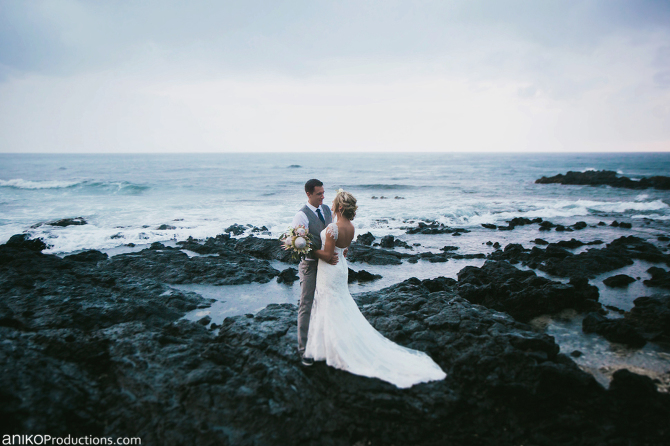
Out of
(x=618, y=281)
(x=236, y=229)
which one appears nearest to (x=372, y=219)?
(x=236, y=229)

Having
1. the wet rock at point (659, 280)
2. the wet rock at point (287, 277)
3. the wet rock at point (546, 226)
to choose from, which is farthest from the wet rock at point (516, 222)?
the wet rock at point (287, 277)

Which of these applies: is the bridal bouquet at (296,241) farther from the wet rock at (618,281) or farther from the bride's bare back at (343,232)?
the wet rock at (618,281)

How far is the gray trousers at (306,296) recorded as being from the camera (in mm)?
5414

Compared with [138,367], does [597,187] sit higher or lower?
higher

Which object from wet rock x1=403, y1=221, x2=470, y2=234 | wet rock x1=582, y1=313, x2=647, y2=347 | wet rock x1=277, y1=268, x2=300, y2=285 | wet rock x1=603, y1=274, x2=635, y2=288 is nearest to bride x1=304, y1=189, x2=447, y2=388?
wet rock x1=582, y1=313, x2=647, y2=347

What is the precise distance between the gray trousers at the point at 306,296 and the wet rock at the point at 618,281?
8598mm

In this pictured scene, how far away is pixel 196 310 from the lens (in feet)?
26.9

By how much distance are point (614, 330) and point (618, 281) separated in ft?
13.7

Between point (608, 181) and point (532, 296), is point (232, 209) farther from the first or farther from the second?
point (608, 181)

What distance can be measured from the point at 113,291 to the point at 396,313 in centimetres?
660

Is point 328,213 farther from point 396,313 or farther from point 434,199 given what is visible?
point 434,199

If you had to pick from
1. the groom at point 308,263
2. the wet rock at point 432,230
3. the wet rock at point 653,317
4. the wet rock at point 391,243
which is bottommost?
the wet rock at point 391,243

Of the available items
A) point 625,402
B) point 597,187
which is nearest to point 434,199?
point 597,187

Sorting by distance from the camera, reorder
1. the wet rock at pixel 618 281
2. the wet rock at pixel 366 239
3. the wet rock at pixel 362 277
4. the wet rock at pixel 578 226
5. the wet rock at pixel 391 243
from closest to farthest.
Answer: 1. the wet rock at pixel 618 281
2. the wet rock at pixel 362 277
3. the wet rock at pixel 391 243
4. the wet rock at pixel 366 239
5. the wet rock at pixel 578 226
